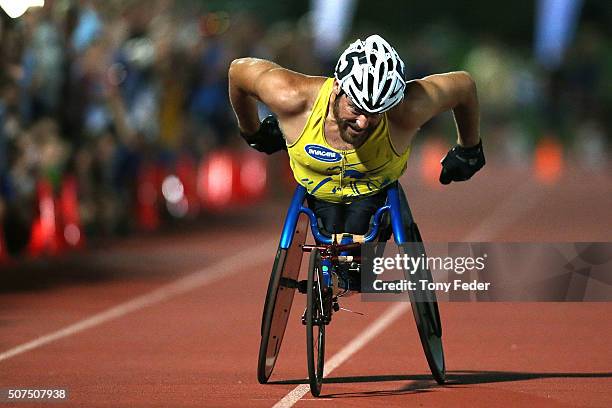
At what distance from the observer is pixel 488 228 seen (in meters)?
21.6

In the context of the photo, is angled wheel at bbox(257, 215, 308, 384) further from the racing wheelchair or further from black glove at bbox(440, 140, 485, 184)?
black glove at bbox(440, 140, 485, 184)

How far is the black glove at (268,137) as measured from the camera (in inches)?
381

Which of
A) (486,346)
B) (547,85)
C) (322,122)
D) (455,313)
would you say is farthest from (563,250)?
(547,85)

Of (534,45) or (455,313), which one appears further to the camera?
(534,45)

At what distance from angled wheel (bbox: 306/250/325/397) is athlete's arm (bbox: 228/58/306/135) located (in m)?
0.82

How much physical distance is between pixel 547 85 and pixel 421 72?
4.50m

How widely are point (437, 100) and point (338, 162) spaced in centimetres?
64

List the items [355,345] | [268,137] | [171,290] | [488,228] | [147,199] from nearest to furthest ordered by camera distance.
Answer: [268,137] → [355,345] → [171,290] → [147,199] → [488,228]

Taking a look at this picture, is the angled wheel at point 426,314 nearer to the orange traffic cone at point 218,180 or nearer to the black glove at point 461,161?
the black glove at point 461,161

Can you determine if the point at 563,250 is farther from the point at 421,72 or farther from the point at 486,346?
the point at 421,72

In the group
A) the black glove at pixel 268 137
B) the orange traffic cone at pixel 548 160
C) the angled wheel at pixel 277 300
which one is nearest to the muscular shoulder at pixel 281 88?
the black glove at pixel 268 137

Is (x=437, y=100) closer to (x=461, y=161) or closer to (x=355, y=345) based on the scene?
(x=461, y=161)

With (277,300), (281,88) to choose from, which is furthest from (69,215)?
(281,88)

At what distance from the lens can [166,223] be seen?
21922 millimetres
